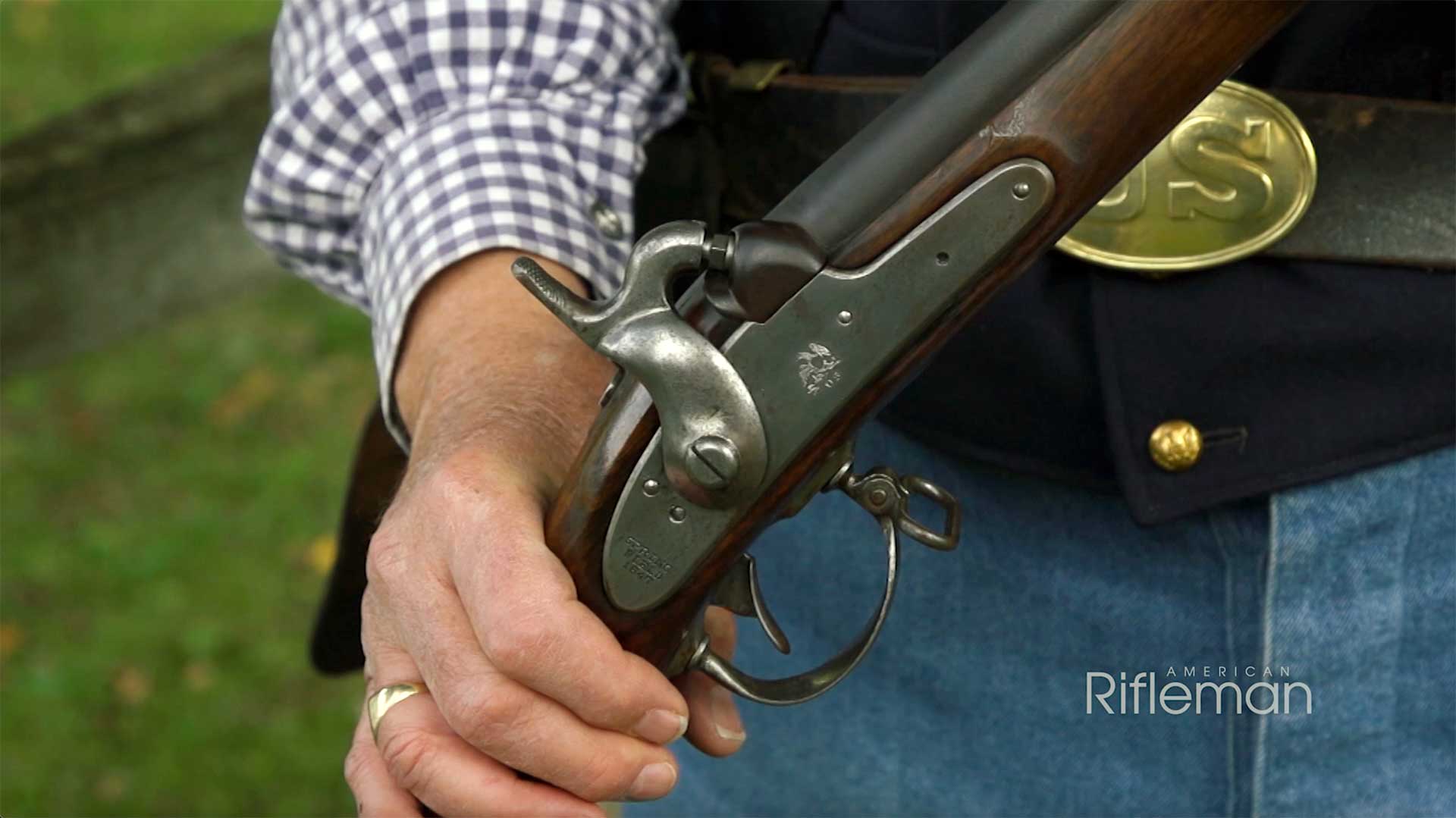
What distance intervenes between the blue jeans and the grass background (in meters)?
2.15

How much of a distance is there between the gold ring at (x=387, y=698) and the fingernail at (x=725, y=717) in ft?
0.88

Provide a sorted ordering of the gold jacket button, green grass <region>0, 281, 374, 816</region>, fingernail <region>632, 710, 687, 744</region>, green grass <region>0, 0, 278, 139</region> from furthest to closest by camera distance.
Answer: green grass <region>0, 0, 278, 139</region> < green grass <region>0, 281, 374, 816</region> < the gold jacket button < fingernail <region>632, 710, 687, 744</region>

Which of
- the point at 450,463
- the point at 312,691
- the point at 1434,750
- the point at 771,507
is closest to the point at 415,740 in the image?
the point at 450,463

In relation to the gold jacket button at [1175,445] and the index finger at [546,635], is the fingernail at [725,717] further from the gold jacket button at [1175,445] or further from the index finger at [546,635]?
the gold jacket button at [1175,445]

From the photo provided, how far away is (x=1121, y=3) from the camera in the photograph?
3.69ft

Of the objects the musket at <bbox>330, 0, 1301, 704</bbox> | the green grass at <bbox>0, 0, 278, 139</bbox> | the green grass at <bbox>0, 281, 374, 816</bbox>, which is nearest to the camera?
the musket at <bbox>330, 0, 1301, 704</bbox>

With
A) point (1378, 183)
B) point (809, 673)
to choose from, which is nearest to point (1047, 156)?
point (1378, 183)

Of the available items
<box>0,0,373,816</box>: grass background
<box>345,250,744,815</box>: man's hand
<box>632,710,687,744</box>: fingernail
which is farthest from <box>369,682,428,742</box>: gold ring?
<box>0,0,373,816</box>: grass background

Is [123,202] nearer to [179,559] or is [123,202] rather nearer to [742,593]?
[179,559]

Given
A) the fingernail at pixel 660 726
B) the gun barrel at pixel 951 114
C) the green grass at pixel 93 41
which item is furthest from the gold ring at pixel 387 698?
the green grass at pixel 93 41

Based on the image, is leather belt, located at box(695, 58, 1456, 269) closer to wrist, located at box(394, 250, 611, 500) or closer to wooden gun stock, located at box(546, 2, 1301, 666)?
wooden gun stock, located at box(546, 2, 1301, 666)

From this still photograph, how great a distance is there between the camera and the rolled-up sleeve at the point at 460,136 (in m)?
1.46

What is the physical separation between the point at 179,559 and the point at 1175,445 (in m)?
3.37

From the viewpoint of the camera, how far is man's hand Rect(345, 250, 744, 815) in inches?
46.3
